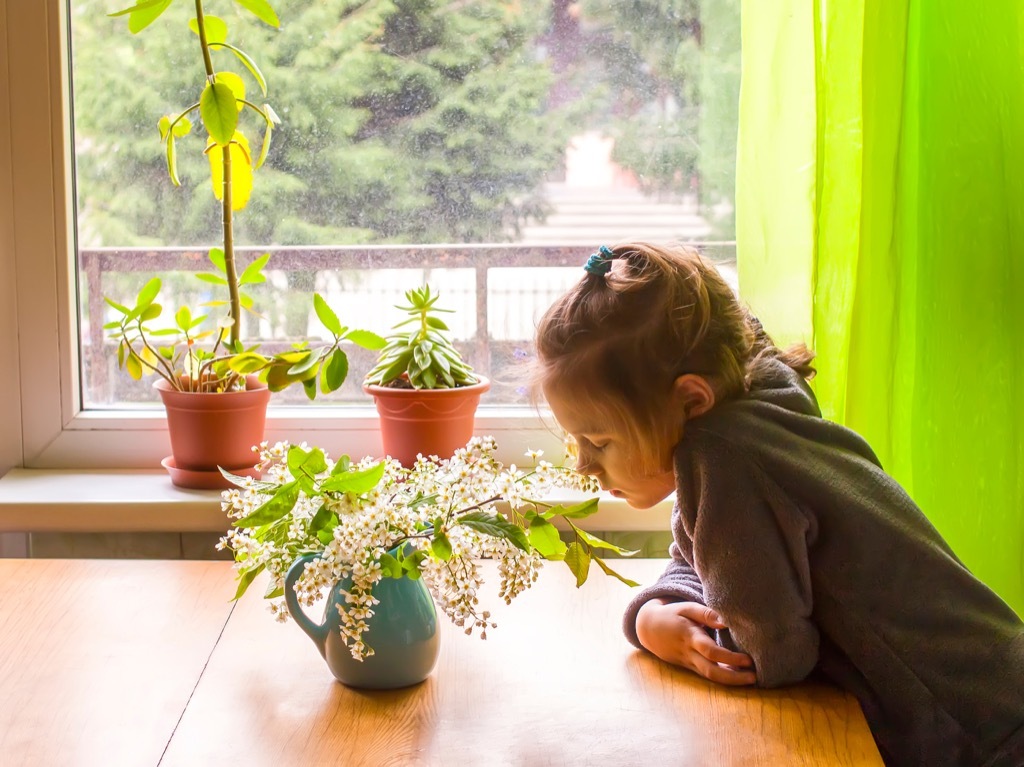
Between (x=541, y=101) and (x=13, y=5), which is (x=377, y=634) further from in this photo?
(x=13, y=5)

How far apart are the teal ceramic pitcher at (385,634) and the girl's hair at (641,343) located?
0.81 ft

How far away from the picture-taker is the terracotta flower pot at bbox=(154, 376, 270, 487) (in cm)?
144

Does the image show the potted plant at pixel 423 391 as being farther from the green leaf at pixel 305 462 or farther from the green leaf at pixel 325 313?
the green leaf at pixel 305 462

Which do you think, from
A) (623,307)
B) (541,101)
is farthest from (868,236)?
(541,101)

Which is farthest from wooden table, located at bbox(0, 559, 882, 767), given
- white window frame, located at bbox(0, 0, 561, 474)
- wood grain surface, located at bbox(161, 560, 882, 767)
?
white window frame, located at bbox(0, 0, 561, 474)

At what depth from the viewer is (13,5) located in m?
1.51

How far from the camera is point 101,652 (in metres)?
1.06

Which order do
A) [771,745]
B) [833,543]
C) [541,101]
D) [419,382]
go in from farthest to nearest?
[541,101], [419,382], [833,543], [771,745]

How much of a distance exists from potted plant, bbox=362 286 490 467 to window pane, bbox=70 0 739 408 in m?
0.15

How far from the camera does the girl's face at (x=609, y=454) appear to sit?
105 centimetres

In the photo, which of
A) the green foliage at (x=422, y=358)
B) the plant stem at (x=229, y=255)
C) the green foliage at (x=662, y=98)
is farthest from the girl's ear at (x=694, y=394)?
the plant stem at (x=229, y=255)

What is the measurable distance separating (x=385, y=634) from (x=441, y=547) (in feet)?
0.32

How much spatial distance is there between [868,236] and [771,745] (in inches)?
24.5

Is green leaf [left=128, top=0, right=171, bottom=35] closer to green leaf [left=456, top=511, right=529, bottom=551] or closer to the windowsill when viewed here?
the windowsill
